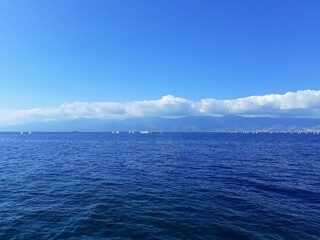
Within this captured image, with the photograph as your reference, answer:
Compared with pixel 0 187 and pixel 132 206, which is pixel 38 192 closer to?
pixel 0 187

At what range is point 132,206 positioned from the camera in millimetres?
29562

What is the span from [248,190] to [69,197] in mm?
26795

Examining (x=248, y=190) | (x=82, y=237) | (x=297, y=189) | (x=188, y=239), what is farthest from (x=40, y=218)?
(x=297, y=189)

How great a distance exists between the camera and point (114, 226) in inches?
930

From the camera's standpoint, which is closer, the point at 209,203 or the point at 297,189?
the point at 209,203

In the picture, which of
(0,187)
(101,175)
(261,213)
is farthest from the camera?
(101,175)

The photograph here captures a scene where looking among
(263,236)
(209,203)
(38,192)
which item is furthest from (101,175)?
(263,236)

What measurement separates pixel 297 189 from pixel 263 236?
2195 cm

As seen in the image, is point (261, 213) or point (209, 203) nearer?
point (261, 213)

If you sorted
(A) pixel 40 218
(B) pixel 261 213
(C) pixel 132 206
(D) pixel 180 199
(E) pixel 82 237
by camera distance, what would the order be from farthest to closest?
(D) pixel 180 199, (C) pixel 132 206, (B) pixel 261 213, (A) pixel 40 218, (E) pixel 82 237

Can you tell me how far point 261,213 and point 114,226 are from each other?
16.5 m

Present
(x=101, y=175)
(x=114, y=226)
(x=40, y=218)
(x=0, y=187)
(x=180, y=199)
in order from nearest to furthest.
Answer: (x=114, y=226) < (x=40, y=218) < (x=180, y=199) < (x=0, y=187) < (x=101, y=175)

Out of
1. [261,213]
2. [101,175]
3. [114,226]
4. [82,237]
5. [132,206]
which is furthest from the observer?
[101,175]

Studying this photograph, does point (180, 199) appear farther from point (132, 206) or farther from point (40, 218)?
point (40, 218)
